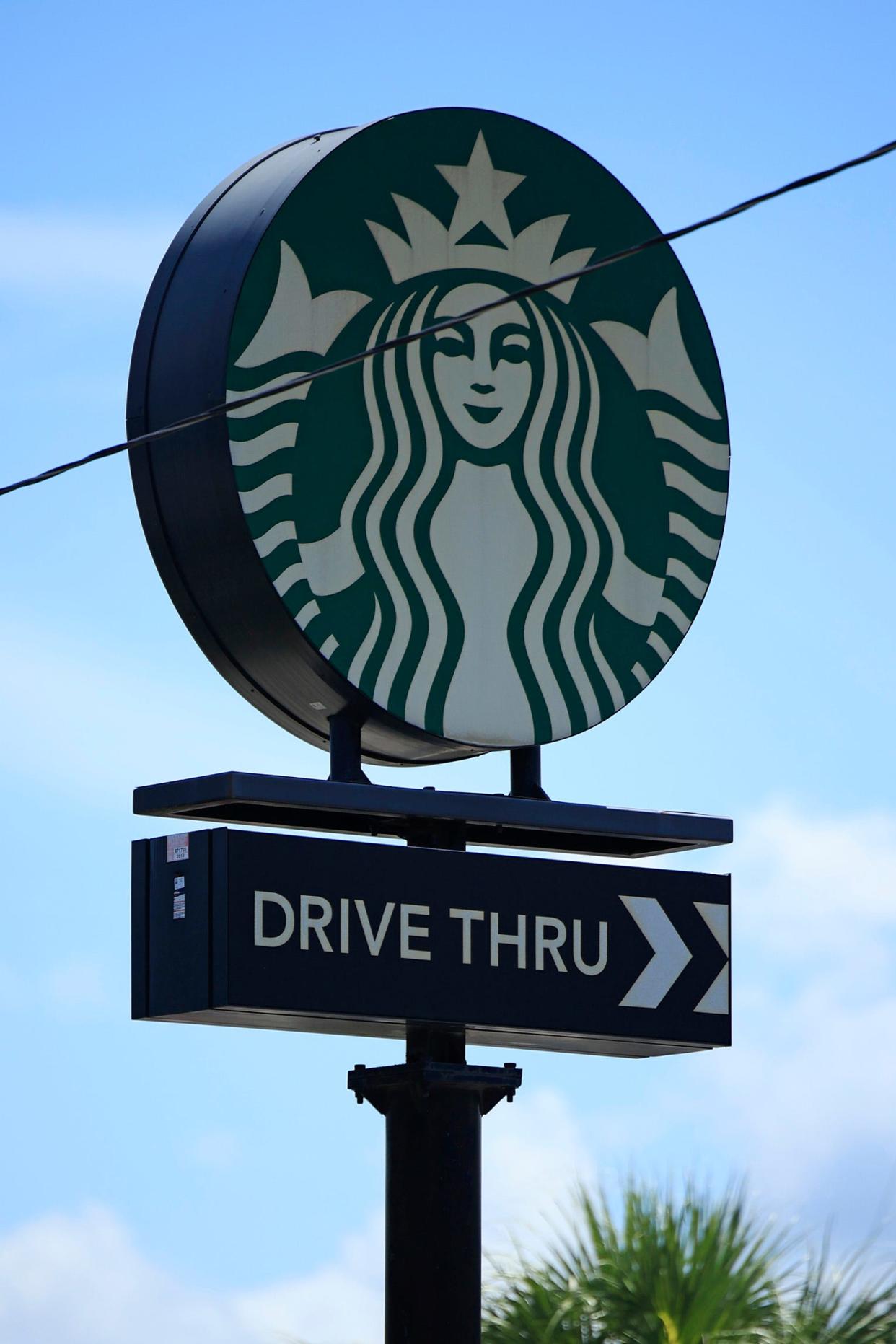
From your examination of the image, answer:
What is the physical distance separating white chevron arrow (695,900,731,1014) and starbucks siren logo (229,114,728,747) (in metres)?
1.13

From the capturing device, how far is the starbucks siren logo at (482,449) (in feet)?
42.1

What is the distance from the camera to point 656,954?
13.5 metres

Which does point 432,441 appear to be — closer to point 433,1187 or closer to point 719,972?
point 719,972

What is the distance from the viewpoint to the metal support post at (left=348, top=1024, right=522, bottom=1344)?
42.4 ft

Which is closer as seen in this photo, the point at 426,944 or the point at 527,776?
the point at 426,944

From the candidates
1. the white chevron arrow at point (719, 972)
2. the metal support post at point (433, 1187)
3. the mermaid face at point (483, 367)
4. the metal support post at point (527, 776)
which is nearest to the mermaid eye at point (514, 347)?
the mermaid face at point (483, 367)

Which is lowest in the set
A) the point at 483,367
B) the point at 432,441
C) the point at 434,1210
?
the point at 434,1210

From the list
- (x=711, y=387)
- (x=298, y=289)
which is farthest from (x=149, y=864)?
(x=711, y=387)

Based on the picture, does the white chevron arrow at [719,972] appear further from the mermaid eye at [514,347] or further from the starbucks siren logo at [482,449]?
the mermaid eye at [514,347]

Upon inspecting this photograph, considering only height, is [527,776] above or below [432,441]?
below

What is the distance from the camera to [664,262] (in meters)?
14.3

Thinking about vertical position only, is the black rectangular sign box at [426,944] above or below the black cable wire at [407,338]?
below

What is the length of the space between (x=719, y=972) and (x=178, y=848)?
9.69 feet

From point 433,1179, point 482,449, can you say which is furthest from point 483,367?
point 433,1179
